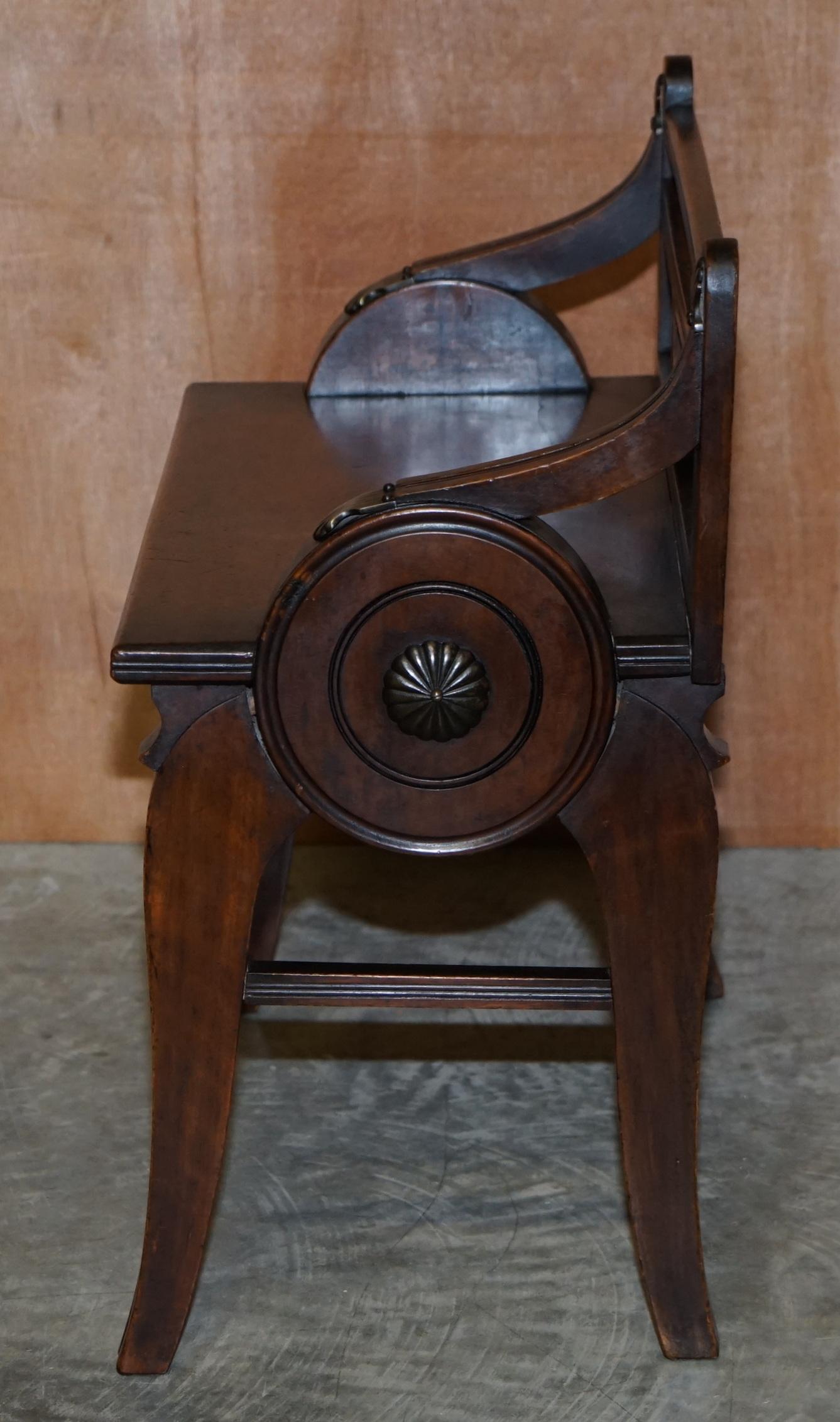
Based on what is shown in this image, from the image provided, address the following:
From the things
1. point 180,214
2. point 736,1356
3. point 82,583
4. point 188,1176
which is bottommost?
point 736,1356

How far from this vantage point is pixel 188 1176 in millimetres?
1421

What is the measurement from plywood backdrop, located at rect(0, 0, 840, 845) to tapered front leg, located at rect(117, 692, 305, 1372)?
80 centimetres

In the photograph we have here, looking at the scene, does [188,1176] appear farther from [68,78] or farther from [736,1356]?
[68,78]

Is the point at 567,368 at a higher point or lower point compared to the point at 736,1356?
higher

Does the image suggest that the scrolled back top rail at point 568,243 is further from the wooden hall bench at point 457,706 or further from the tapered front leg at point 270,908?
the tapered front leg at point 270,908

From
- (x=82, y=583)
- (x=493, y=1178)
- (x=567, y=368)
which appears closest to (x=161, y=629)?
(x=567, y=368)

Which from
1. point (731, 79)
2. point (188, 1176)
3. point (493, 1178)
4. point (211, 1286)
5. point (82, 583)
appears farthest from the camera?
point (82, 583)

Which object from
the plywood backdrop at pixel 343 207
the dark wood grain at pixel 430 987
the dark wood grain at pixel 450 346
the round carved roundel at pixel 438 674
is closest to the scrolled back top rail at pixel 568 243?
the dark wood grain at pixel 450 346

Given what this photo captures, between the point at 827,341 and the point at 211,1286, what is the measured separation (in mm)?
1194

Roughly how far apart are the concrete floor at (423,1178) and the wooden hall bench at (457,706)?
74 millimetres

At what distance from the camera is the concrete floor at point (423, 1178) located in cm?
144

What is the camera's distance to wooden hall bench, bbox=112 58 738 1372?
3.98 ft

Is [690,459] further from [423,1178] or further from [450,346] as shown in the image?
[423,1178]

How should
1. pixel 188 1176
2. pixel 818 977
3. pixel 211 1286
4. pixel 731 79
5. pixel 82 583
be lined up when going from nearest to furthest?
pixel 188 1176, pixel 211 1286, pixel 731 79, pixel 818 977, pixel 82 583
